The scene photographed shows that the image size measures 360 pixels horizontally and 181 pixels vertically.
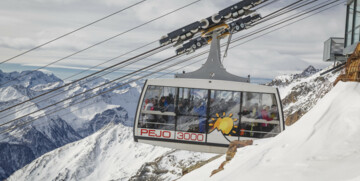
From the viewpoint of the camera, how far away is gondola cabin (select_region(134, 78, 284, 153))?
15.0 metres

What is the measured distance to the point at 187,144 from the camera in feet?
51.1

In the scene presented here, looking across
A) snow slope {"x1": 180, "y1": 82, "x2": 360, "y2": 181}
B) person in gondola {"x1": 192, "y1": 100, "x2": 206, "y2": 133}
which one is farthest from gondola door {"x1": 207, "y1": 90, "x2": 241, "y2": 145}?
Answer: snow slope {"x1": 180, "y1": 82, "x2": 360, "y2": 181}

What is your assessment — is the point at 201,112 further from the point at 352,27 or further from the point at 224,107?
the point at 352,27

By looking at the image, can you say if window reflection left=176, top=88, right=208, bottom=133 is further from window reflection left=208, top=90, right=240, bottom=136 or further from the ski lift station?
the ski lift station

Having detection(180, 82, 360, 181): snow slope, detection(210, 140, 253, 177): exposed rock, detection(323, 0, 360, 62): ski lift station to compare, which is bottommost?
detection(210, 140, 253, 177): exposed rock

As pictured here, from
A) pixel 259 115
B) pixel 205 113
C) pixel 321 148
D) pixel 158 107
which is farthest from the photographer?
pixel 158 107

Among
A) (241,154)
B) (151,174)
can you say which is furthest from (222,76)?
(151,174)

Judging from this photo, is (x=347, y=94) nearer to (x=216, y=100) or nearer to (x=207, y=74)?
(x=216, y=100)

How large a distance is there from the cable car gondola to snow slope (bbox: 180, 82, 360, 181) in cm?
489

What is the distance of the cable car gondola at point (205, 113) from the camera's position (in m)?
15.0

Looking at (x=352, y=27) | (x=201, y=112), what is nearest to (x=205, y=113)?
(x=201, y=112)

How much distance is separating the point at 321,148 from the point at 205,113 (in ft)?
24.2

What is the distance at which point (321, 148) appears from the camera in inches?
321

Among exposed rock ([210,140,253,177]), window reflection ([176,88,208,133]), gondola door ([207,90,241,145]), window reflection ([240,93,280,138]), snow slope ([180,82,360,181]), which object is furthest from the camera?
window reflection ([176,88,208,133])
